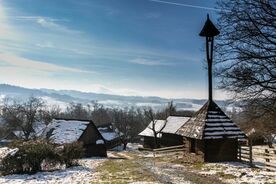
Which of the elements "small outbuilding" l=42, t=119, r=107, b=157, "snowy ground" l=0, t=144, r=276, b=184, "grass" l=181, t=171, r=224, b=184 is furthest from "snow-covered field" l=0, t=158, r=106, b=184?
"small outbuilding" l=42, t=119, r=107, b=157

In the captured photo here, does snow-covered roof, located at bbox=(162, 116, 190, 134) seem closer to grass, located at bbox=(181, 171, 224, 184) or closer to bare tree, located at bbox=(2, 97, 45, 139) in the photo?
bare tree, located at bbox=(2, 97, 45, 139)

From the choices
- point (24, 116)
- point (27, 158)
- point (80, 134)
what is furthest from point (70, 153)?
point (24, 116)

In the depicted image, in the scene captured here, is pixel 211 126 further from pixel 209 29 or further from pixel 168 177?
pixel 168 177

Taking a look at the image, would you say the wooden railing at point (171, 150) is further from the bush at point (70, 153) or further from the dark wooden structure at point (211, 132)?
the bush at point (70, 153)

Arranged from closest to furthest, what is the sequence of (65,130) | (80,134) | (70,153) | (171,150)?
(70,153)
(171,150)
(80,134)
(65,130)

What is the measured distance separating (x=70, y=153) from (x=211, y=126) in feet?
36.2

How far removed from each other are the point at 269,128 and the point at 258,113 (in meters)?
1.21

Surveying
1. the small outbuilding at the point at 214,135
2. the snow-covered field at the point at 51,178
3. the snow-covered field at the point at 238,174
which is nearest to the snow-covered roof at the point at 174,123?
the small outbuilding at the point at 214,135

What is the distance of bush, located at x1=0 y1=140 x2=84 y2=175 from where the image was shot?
21.5m

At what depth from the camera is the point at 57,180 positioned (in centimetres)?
1834

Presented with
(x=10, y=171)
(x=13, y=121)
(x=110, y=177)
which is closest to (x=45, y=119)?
(x=13, y=121)

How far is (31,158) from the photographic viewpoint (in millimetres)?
21766

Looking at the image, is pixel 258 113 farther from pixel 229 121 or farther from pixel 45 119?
pixel 45 119

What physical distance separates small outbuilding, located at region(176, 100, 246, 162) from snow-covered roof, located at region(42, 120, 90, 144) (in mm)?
21142
